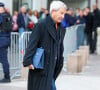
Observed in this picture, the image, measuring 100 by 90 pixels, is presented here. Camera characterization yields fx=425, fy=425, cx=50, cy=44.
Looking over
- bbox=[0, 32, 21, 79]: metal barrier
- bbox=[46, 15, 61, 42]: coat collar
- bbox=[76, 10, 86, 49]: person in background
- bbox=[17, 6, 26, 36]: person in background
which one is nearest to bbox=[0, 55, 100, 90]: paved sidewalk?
bbox=[0, 32, 21, 79]: metal barrier

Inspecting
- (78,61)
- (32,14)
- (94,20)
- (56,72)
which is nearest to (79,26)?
(94,20)

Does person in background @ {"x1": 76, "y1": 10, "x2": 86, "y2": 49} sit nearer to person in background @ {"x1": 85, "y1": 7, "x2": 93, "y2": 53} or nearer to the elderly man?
person in background @ {"x1": 85, "y1": 7, "x2": 93, "y2": 53}

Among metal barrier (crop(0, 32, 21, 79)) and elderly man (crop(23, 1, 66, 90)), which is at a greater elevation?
elderly man (crop(23, 1, 66, 90))

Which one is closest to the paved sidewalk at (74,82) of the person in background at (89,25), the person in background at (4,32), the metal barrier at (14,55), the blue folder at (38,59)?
the person in background at (4,32)

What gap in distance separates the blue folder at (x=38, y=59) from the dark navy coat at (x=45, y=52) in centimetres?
6

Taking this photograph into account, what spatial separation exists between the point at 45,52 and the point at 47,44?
12 centimetres

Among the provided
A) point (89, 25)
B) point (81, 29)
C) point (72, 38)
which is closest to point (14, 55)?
point (72, 38)

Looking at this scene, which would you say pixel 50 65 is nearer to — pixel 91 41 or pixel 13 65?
pixel 13 65

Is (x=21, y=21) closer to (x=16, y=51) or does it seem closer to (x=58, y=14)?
(x=16, y=51)

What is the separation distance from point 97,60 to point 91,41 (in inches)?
116

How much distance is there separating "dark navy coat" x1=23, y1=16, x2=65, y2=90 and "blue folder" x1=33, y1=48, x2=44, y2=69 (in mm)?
58

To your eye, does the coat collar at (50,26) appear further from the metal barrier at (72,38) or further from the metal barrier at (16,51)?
the metal barrier at (72,38)

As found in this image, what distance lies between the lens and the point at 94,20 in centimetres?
1795

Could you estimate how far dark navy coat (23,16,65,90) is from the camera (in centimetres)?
583
